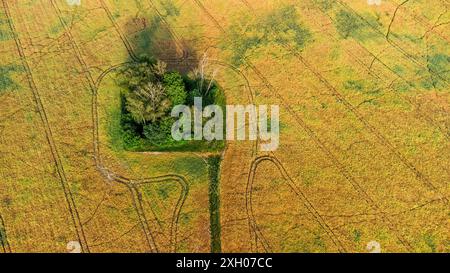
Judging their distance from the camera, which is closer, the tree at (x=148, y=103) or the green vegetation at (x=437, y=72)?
the tree at (x=148, y=103)

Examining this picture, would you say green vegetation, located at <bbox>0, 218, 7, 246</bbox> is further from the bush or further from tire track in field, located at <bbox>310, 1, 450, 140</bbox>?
tire track in field, located at <bbox>310, 1, 450, 140</bbox>

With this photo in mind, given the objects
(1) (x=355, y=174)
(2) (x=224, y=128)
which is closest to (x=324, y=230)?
(1) (x=355, y=174)

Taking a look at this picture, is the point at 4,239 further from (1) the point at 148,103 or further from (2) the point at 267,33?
(2) the point at 267,33

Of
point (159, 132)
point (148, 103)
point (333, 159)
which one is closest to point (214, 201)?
point (159, 132)

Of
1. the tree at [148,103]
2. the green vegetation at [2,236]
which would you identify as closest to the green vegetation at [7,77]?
the tree at [148,103]

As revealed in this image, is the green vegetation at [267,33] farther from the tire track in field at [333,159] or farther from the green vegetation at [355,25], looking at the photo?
the green vegetation at [355,25]

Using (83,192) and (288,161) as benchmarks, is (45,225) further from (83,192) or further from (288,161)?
(288,161)
